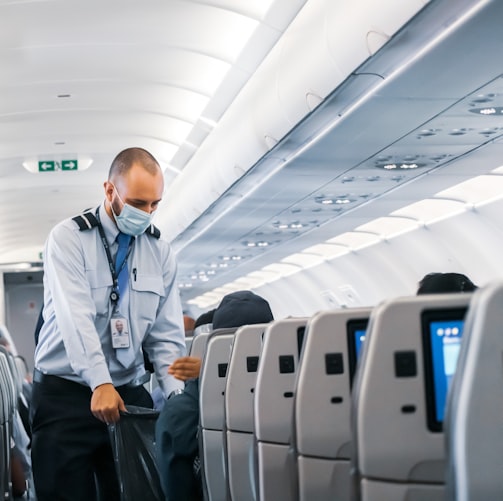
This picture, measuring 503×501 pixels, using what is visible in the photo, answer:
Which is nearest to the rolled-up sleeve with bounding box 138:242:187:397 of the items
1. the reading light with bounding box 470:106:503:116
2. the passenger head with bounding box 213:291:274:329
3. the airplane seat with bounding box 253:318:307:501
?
the airplane seat with bounding box 253:318:307:501

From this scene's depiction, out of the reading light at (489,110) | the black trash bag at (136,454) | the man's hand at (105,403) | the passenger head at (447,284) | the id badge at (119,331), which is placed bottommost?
the black trash bag at (136,454)

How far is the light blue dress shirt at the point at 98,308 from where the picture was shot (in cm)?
493

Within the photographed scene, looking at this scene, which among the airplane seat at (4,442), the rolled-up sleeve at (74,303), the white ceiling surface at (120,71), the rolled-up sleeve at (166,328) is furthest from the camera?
the white ceiling surface at (120,71)

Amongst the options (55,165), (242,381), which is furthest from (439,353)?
(55,165)

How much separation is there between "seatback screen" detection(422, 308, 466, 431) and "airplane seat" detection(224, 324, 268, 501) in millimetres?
2120

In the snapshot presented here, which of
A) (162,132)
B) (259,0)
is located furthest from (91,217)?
(162,132)

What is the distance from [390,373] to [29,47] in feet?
31.3

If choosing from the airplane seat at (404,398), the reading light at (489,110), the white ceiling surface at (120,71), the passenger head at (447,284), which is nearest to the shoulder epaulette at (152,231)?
the passenger head at (447,284)

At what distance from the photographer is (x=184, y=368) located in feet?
17.9

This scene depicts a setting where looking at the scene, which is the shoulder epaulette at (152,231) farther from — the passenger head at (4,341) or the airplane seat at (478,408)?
the passenger head at (4,341)

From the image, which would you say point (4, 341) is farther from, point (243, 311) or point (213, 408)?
point (213, 408)

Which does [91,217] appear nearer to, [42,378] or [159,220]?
[42,378]

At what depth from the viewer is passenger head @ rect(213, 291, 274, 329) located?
6.43m

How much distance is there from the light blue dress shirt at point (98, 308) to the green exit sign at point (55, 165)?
1439 centimetres
